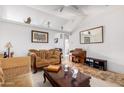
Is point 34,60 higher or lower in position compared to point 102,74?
higher

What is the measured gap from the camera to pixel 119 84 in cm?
162

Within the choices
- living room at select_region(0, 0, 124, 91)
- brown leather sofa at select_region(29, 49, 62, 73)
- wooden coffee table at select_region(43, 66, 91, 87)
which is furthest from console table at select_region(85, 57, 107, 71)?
brown leather sofa at select_region(29, 49, 62, 73)

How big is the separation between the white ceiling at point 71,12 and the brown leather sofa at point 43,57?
0.49m

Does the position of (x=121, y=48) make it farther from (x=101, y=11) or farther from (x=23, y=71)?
(x=23, y=71)

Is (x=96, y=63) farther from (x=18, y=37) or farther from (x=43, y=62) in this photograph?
(x=18, y=37)

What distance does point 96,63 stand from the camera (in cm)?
194

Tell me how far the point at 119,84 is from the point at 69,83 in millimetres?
774

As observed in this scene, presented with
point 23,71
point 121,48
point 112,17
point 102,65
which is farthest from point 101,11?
point 23,71

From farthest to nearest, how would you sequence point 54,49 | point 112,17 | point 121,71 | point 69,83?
1. point 54,49
2. point 112,17
3. point 121,71
4. point 69,83

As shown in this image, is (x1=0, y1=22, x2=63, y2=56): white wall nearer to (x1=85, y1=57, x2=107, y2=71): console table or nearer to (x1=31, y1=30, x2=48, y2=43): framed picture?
(x1=31, y1=30, x2=48, y2=43): framed picture

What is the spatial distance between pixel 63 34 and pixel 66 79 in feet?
2.50

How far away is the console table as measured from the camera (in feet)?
6.06

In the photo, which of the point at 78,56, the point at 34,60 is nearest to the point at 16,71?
the point at 34,60

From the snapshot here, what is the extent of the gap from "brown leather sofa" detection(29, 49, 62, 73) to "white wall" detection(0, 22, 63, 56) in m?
0.11
